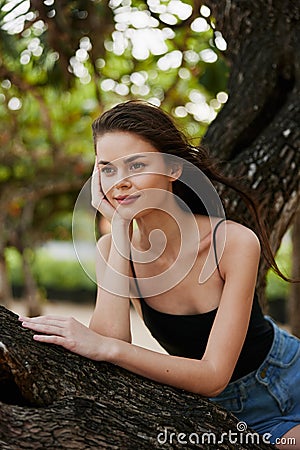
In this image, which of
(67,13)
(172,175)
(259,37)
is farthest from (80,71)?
(172,175)

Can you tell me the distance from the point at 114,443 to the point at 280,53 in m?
1.63

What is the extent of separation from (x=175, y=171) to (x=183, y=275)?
25 centimetres

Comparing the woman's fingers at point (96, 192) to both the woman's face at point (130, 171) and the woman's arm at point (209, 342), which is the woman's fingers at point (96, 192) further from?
the woman's arm at point (209, 342)

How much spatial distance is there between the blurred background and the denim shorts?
0.51 metres

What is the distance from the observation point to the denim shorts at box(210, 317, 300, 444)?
177cm

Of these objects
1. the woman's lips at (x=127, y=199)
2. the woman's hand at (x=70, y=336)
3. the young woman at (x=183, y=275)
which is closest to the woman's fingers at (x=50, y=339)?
the woman's hand at (x=70, y=336)

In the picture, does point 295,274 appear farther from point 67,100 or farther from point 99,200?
point 67,100

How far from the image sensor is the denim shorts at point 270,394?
1773 millimetres

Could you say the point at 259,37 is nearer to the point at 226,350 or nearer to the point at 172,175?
the point at 172,175

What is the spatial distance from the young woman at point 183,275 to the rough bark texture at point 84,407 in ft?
0.37

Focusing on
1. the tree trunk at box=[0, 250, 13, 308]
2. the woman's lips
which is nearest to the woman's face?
the woman's lips

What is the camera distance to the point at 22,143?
7.92 meters

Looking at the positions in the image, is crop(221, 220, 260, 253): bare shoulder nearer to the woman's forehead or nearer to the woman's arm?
the woman's arm

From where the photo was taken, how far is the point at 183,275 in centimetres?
183
